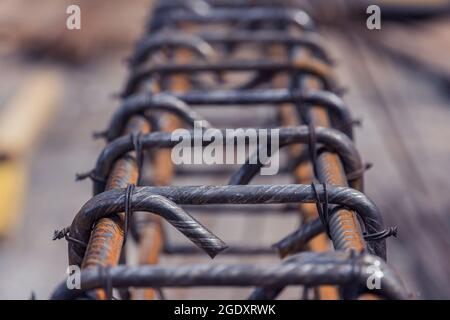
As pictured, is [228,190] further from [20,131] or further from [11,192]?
[20,131]

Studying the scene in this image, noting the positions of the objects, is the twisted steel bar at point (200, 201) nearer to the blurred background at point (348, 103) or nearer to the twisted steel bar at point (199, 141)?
the twisted steel bar at point (199, 141)

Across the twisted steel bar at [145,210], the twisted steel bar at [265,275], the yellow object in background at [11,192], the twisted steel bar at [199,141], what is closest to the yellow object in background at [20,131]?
the yellow object in background at [11,192]

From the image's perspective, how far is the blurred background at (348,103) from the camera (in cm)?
434

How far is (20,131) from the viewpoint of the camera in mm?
5820

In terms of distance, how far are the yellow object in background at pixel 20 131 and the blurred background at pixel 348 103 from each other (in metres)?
0.01

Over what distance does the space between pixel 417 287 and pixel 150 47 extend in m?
2.02

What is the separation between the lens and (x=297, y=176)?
3084mm

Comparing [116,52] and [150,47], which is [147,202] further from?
[116,52]

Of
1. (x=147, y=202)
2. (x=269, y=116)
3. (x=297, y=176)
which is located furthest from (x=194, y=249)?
(x=269, y=116)

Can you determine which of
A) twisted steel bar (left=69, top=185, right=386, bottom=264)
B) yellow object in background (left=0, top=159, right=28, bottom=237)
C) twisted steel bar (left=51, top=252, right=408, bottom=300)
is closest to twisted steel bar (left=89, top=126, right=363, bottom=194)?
twisted steel bar (left=69, top=185, right=386, bottom=264)

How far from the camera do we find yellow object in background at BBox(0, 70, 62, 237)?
16.8 feet

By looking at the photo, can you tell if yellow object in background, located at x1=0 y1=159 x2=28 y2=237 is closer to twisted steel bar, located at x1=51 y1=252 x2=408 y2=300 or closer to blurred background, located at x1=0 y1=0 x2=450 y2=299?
blurred background, located at x1=0 y1=0 x2=450 y2=299

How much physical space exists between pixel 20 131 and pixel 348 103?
3026mm

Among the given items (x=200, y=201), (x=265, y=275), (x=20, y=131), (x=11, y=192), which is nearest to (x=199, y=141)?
(x=200, y=201)
